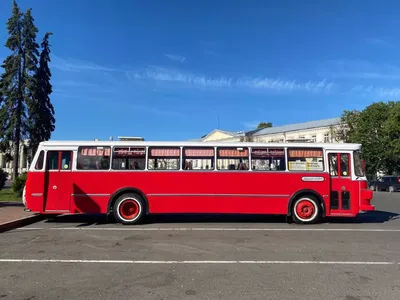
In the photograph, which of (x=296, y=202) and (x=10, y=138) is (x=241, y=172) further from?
(x=10, y=138)

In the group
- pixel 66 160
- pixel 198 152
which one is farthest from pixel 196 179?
pixel 66 160

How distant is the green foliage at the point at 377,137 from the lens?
5223cm

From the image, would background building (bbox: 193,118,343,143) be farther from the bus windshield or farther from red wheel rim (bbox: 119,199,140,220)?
red wheel rim (bbox: 119,199,140,220)

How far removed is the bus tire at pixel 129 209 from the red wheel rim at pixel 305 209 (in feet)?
17.6

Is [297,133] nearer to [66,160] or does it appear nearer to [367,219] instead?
[367,219]

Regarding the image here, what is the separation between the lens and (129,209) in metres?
12.2

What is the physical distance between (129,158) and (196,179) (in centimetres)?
245

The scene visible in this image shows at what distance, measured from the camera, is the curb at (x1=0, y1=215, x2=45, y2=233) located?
1049cm

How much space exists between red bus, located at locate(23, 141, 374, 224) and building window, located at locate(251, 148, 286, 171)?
34 mm

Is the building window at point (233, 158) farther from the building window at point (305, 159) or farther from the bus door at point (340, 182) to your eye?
the bus door at point (340, 182)

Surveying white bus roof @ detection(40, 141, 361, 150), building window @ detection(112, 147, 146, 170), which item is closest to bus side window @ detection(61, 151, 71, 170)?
white bus roof @ detection(40, 141, 361, 150)

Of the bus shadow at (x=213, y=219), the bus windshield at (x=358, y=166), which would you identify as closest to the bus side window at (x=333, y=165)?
the bus windshield at (x=358, y=166)

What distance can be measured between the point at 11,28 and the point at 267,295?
40.2m

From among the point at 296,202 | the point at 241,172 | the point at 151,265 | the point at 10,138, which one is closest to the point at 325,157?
the point at 296,202
